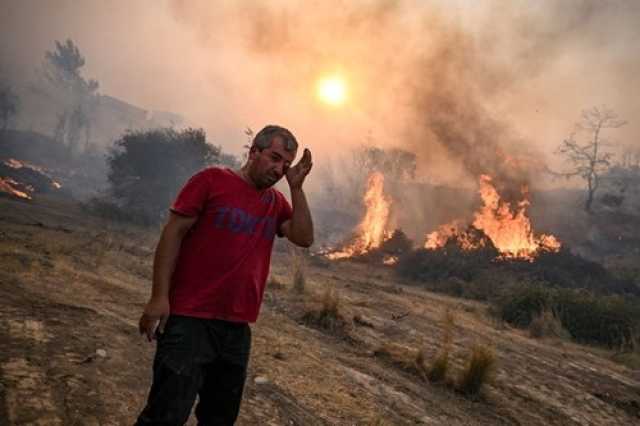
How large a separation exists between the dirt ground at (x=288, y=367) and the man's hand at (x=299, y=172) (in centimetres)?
197

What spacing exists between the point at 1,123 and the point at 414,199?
88301 millimetres

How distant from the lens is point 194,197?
2.05 m

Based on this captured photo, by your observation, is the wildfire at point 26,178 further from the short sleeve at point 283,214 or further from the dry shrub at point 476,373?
the short sleeve at point 283,214

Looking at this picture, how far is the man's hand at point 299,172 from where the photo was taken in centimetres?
236

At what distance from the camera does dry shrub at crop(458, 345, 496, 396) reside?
17.2ft

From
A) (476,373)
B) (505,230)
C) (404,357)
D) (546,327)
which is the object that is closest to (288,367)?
(404,357)

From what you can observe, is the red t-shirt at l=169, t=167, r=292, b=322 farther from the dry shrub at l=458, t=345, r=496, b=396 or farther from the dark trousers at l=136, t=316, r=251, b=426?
the dry shrub at l=458, t=345, r=496, b=396

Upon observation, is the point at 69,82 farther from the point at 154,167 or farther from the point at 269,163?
the point at 269,163

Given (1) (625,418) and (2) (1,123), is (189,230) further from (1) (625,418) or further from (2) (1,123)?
(2) (1,123)

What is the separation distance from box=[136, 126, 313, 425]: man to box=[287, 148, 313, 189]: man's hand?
3 cm

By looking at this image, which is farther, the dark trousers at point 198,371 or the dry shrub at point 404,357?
the dry shrub at point 404,357

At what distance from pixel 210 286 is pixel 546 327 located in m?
11.2

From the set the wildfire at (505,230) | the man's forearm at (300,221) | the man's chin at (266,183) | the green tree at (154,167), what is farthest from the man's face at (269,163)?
the green tree at (154,167)

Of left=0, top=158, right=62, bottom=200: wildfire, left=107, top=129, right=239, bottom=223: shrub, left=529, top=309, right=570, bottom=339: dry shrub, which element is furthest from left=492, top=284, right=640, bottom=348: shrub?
left=0, top=158, right=62, bottom=200: wildfire
